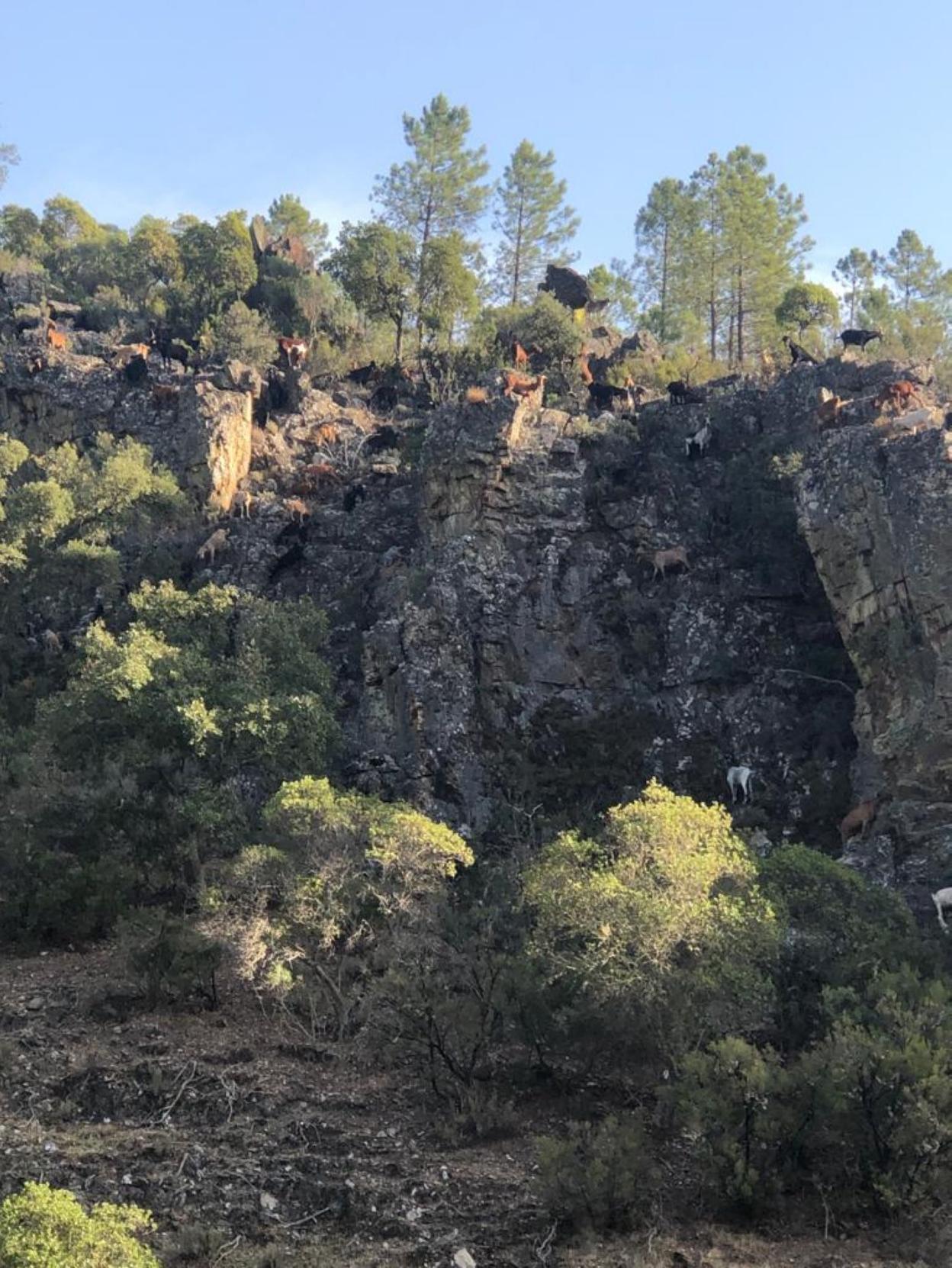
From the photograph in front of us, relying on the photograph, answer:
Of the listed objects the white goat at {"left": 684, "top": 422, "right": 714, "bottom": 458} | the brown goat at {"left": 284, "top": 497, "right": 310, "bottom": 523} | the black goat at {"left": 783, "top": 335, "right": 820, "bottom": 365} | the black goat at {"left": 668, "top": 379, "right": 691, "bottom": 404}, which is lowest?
the brown goat at {"left": 284, "top": 497, "right": 310, "bottom": 523}

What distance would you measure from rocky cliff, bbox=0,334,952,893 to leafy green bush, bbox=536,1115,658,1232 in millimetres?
9868

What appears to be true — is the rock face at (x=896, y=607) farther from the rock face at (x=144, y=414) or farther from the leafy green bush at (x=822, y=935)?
the rock face at (x=144, y=414)

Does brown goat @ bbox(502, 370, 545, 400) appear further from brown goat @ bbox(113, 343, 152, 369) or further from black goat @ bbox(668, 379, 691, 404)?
brown goat @ bbox(113, 343, 152, 369)

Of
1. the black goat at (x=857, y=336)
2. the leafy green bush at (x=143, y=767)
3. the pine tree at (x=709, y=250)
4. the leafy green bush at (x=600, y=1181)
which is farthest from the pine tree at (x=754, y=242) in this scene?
the leafy green bush at (x=600, y=1181)

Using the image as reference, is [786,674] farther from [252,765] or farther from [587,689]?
[252,765]

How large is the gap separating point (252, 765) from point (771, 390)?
20.9m

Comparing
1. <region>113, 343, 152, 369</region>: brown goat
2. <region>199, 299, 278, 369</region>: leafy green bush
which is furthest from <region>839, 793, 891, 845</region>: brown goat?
<region>113, 343, 152, 369</region>: brown goat

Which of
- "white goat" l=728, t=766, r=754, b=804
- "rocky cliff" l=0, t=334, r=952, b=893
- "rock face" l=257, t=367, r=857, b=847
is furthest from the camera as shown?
"rock face" l=257, t=367, r=857, b=847

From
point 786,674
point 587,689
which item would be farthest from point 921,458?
point 587,689

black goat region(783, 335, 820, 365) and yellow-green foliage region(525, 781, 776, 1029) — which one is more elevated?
black goat region(783, 335, 820, 365)

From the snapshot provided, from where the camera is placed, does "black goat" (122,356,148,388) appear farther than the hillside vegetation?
Yes

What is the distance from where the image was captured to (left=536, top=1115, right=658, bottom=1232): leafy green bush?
14281mm

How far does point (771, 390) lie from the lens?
35.2m

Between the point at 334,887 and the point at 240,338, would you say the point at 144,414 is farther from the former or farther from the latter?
the point at 334,887
